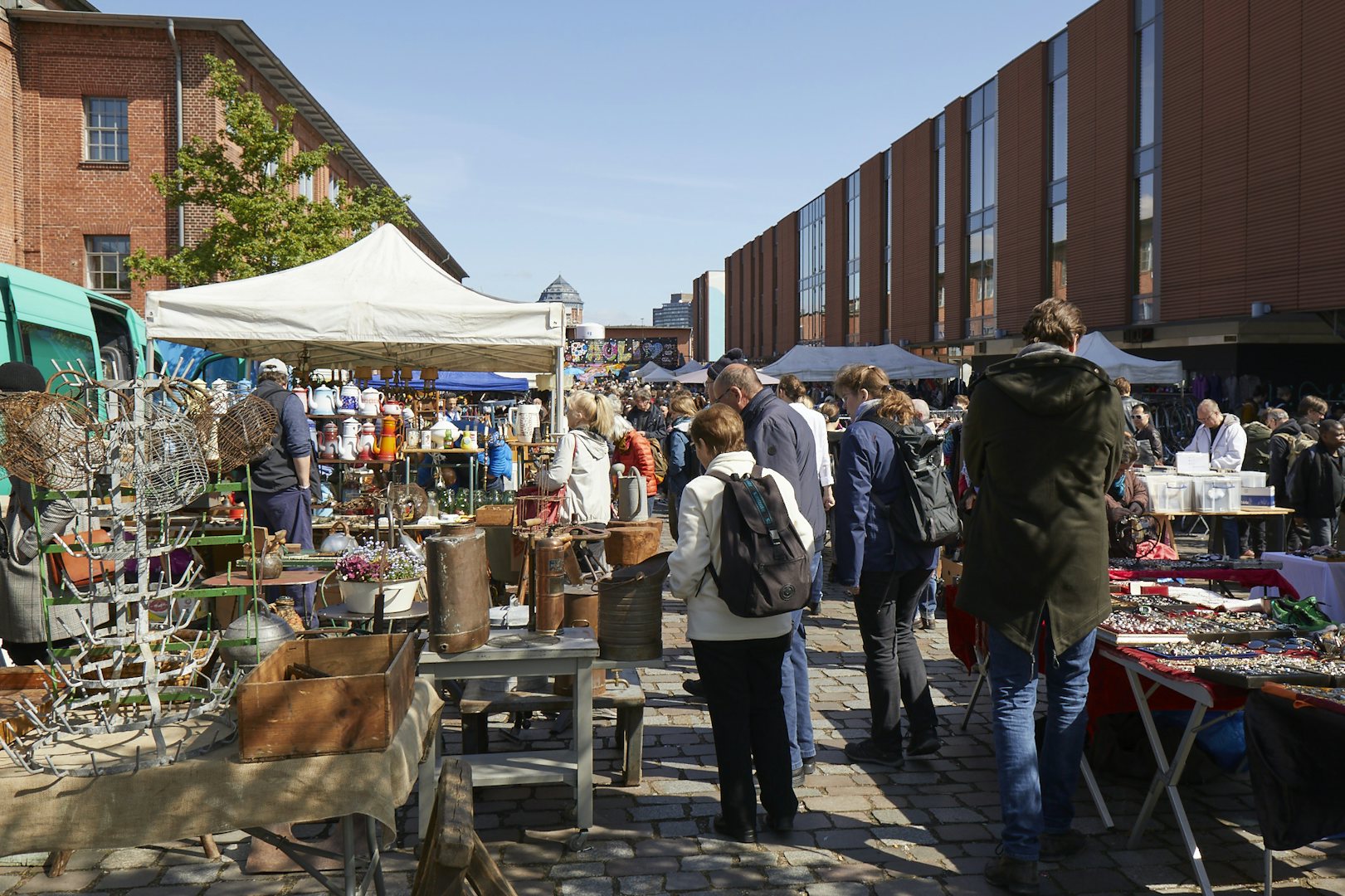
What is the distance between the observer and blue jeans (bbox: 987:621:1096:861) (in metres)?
3.96

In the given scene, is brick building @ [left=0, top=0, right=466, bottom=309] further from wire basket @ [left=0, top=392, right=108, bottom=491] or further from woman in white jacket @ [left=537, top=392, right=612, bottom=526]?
wire basket @ [left=0, top=392, right=108, bottom=491]

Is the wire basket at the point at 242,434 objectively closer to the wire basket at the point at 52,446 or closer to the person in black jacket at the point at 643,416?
the wire basket at the point at 52,446

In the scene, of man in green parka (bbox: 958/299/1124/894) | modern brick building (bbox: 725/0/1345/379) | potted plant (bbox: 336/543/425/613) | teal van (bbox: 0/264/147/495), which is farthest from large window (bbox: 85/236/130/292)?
man in green parka (bbox: 958/299/1124/894)

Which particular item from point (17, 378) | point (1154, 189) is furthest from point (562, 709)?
point (1154, 189)

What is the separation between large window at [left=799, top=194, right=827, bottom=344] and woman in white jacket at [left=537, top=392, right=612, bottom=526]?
46944 mm

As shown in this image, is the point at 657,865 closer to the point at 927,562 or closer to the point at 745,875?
the point at 745,875

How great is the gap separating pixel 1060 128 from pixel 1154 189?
5.33 m


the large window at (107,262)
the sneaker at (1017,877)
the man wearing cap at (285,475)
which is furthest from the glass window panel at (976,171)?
the sneaker at (1017,877)

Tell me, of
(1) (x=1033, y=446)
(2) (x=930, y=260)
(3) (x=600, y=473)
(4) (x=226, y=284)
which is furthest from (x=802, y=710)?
(2) (x=930, y=260)

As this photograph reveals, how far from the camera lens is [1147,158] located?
2528cm

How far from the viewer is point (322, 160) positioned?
20.9m

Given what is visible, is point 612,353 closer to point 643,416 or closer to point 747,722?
point 643,416

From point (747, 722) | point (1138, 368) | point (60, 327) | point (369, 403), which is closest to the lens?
point (747, 722)

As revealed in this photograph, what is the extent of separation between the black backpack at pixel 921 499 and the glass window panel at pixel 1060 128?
26.1m
